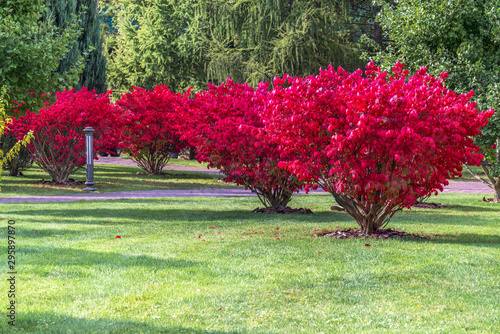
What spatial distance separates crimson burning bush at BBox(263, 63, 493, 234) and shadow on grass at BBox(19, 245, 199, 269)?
2.71 metres

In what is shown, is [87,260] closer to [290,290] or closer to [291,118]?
[290,290]

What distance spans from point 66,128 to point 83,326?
1455cm

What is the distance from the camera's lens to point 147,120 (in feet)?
70.0

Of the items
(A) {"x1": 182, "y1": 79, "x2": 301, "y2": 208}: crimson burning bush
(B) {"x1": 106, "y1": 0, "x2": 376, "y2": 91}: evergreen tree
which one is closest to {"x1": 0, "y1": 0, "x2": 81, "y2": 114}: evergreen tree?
(A) {"x1": 182, "y1": 79, "x2": 301, "y2": 208}: crimson burning bush

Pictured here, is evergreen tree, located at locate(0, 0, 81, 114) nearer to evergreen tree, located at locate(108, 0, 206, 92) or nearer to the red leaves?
the red leaves

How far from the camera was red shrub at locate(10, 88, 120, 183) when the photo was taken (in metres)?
17.5

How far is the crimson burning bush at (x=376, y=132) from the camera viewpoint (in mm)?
7727

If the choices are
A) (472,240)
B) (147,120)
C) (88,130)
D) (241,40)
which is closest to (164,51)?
(241,40)

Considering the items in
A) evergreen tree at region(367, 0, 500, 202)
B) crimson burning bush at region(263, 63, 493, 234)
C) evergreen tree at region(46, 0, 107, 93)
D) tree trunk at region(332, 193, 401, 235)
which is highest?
evergreen tree at region(46, 0, 107, 93)

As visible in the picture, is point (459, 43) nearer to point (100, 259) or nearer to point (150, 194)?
point (150, 194)

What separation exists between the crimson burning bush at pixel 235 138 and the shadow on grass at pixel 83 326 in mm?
7141

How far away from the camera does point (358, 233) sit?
910cm

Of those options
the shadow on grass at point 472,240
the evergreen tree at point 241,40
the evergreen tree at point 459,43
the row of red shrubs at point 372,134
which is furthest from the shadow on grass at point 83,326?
the evergreen tree at point 241,40

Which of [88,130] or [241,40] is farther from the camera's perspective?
[241,40]
